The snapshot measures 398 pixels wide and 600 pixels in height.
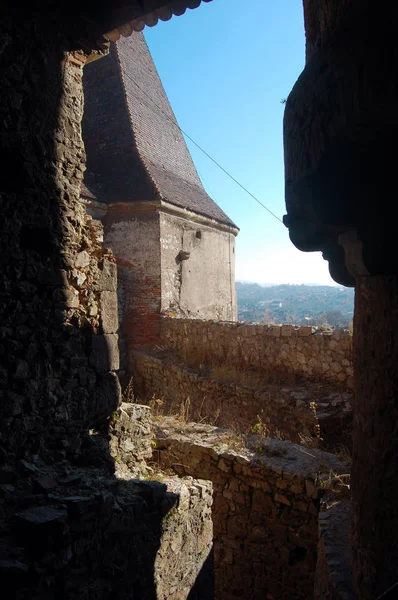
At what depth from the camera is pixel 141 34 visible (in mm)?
16906

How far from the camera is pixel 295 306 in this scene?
89.4 m

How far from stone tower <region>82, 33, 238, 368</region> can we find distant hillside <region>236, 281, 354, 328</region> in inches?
457

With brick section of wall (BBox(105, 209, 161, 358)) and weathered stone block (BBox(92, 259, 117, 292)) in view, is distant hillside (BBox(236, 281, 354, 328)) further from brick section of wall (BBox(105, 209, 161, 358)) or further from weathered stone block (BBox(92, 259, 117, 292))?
weathered stone block (BBox(92, 259, 117, 292))

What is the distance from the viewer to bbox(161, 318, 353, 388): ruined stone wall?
7.80m

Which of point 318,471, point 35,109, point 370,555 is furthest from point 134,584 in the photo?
point 35,109

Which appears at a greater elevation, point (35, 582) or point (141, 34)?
point (141, 34)

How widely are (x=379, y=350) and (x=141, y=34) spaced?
18.5 m

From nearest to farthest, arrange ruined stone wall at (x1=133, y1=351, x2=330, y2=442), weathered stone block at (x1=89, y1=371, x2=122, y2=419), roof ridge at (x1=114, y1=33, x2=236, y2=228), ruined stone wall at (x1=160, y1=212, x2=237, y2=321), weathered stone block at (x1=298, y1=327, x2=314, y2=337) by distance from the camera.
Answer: weathered stone block at (x1=89, y1=371, x2=122, y2=419)
ruined stone wall at (x1=133, y1=351, x2=330, y2=442)
weathered stone block at (x1=298, y1=327, x2=314, y2=337)
ruined stone wall at (x1=160, y1=212, x2=237, y2=321)
roof ridge at (x1=114, y1=33, x2=236, y2=228)

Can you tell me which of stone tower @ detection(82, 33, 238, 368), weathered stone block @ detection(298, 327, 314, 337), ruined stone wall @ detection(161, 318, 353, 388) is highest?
stone tower @ detection(82, 33, 238, 368)

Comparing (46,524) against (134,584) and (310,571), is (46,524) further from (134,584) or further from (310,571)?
(310,571)

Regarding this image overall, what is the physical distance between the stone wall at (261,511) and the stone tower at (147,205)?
726 centimetres

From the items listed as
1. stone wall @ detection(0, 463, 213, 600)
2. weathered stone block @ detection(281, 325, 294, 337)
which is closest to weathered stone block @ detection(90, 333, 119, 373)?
stone wall @ detection(0, 463, 213, 600)

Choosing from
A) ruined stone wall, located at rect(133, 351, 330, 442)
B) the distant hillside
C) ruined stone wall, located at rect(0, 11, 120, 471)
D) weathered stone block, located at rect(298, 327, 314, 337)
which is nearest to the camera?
ruined stone wall, located at rect(0, 11, 120, 471)

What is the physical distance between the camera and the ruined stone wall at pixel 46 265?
3.26 metres
